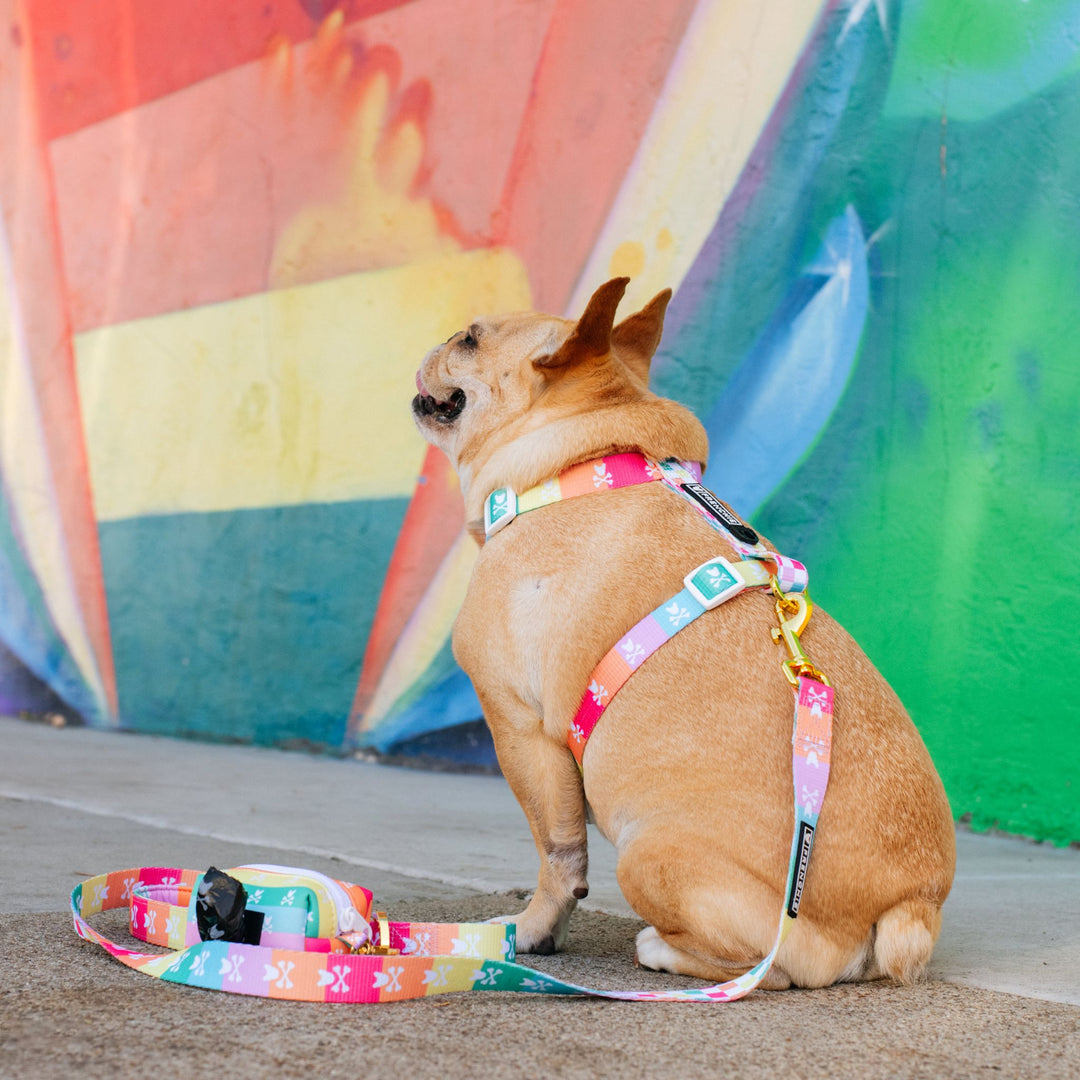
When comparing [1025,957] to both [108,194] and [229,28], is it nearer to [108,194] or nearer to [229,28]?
[229,28]

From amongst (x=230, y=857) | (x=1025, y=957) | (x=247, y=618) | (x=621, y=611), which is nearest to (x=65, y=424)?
(x=247, y=618)

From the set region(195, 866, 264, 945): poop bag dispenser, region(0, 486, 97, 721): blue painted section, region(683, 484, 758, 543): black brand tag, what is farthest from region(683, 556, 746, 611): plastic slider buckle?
region(0, 486, 97, 721): blue painted section

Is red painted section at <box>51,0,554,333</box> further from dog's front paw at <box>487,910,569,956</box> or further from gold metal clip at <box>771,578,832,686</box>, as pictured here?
dog's front paw at <box>487,910,569,956</box>

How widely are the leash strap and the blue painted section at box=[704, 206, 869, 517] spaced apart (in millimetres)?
2680

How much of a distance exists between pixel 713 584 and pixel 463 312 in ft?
12.0

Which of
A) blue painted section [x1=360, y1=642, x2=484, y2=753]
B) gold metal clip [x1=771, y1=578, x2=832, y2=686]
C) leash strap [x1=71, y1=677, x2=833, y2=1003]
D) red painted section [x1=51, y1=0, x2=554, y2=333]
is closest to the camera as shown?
leash strap [x1=71, y1=677, x2=833, y2=1003]

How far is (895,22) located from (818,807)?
11.7ft

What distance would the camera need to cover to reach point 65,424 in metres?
7.34

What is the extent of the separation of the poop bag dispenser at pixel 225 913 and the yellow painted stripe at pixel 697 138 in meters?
3.38

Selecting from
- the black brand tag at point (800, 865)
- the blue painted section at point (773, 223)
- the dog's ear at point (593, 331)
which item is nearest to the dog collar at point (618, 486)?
the dog's ear at point (593, 331)

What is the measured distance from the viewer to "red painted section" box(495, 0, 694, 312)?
5086 mm

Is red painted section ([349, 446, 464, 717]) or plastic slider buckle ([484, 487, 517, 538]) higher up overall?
red painted section ([349, 446, 464, 717])

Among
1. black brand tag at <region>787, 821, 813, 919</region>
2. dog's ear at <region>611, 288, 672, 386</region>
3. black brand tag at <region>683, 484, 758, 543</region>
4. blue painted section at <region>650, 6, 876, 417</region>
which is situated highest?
blue painted section at <region>650, 6, 876, 417</region>

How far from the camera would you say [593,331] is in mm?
2512
